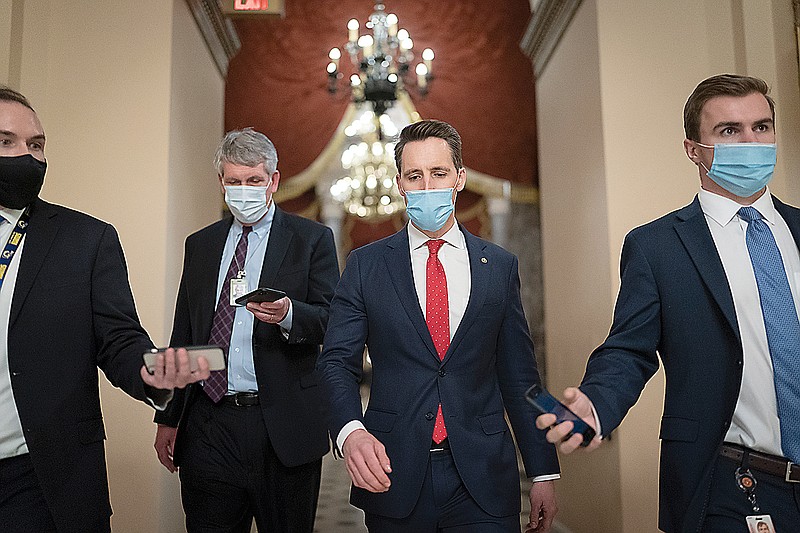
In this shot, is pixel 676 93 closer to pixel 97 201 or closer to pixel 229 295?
pixel 229 295

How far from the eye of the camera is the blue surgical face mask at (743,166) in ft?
7.77

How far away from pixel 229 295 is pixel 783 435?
212 cm

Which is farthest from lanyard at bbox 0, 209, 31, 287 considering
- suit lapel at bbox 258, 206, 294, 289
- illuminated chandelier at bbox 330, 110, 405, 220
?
illuminated chandelier at bbox 330, 110, 405, 220

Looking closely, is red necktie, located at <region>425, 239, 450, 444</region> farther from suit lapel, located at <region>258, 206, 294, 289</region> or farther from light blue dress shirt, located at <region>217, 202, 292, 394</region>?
suit lapel, located at <region>258, 206, 294, 289</region>

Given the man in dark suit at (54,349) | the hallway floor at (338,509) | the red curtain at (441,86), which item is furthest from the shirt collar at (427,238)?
the red curtain at (441,86)

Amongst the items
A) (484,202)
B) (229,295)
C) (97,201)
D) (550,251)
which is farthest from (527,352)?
(484,202)

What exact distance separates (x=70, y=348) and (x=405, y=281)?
3.58ft

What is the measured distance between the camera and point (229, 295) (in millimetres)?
3277

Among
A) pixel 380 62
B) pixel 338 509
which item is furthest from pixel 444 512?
pixel 380 62

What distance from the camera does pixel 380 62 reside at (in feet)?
25.9

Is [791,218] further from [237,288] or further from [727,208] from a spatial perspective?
[237,288]

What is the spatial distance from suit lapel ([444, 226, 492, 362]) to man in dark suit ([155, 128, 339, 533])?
29.4 inches

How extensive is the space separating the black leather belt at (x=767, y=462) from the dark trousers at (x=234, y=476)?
1676 mm

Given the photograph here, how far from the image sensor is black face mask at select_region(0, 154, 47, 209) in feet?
8.11
